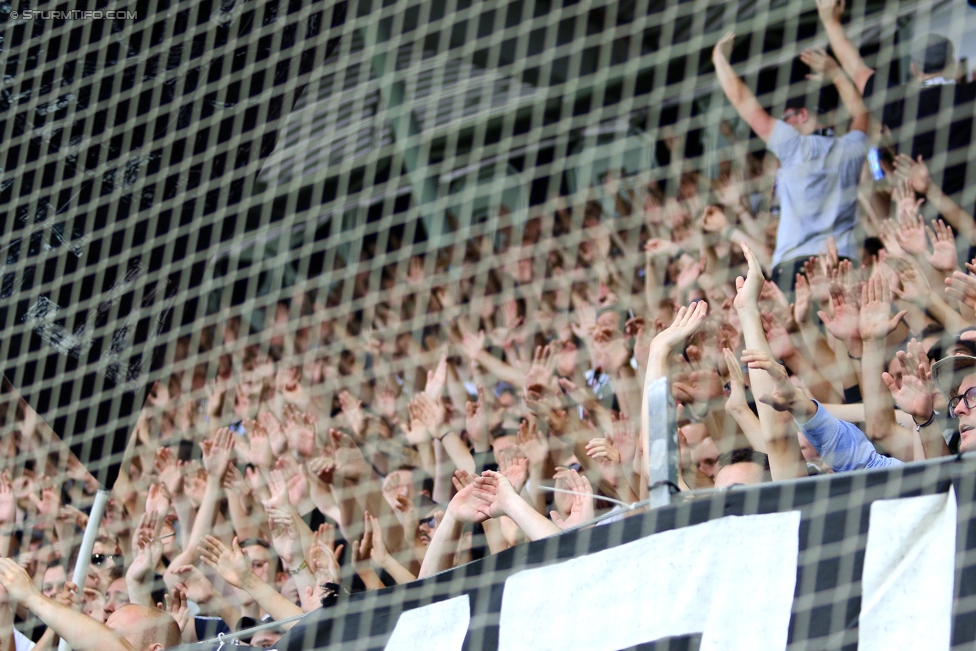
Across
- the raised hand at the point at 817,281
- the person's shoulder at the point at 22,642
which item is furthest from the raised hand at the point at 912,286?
the person's shoulder at the point at 22,642

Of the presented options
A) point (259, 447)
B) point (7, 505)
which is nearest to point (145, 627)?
point (259, 447)

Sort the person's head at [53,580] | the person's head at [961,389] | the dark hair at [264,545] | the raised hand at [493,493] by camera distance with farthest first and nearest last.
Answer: the person's head at [53,580]
the dark hair at [264,545]
the raised hand at [493,493]
the person's head at [961,389]

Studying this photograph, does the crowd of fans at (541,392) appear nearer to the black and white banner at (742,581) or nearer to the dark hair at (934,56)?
the dark hair at (934,56)

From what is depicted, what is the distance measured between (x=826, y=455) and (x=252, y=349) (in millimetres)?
3119

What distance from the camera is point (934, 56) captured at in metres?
3.58

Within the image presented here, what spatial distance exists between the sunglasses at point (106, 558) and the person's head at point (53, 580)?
0.10 metres

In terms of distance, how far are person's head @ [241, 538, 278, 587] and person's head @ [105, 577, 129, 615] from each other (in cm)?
44

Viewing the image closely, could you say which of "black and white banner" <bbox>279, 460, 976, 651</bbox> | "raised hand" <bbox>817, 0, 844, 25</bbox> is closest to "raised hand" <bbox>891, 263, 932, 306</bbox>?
"raised hand" <bbox>817, 0, 844, 25</bbox>

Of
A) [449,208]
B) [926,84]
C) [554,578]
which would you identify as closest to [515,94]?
[449,208]

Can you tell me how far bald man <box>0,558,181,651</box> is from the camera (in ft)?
9.08

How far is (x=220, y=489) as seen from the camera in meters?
3.83

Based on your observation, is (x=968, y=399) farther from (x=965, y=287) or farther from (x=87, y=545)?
(x=87, y=545)

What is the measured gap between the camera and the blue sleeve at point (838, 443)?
238 centimetres

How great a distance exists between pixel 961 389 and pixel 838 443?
0.92 feet
